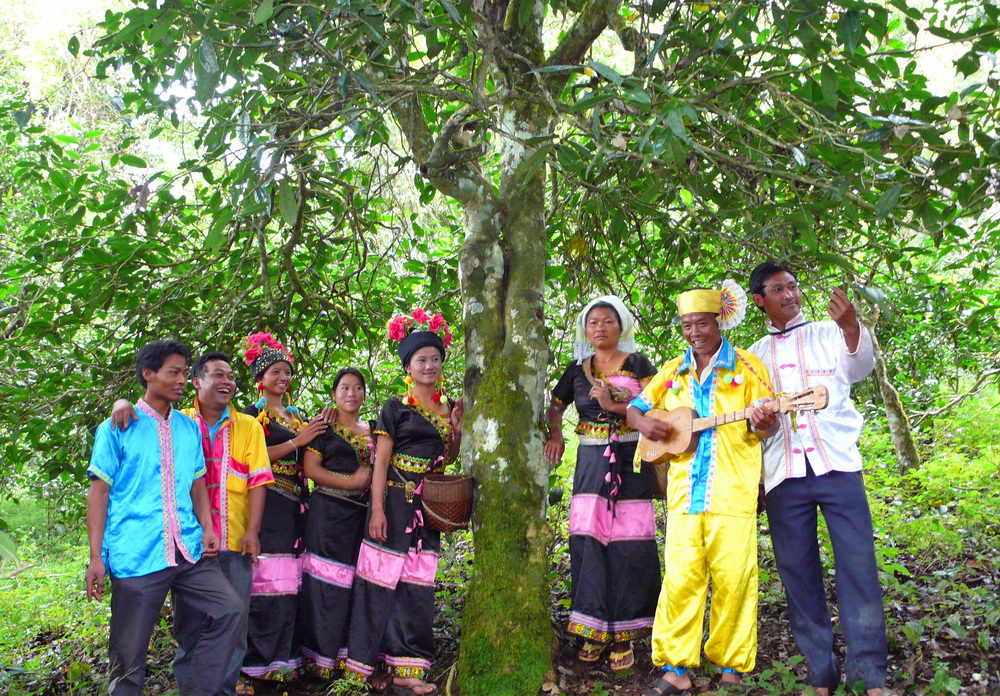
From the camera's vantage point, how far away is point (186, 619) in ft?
12.5

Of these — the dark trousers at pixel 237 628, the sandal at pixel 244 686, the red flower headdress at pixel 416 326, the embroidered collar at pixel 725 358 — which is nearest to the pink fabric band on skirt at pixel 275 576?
the dark trousers at pixel 237 628

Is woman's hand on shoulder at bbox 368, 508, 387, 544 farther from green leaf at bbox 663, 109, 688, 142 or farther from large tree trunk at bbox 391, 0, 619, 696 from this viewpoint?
green leaf at bbox 663, 109, 688, 142

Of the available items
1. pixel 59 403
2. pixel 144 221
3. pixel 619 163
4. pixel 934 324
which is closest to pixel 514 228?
A: pixel 619 163

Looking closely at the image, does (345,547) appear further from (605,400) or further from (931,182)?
(931,182)

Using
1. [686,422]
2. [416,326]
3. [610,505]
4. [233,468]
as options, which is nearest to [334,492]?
[233,468]

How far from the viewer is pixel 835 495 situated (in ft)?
11.4

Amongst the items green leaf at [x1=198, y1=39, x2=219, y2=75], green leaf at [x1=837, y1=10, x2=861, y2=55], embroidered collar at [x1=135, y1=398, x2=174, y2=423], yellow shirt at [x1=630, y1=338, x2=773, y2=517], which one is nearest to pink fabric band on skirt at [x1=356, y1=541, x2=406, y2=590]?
embroidered collar at [x1=135, y1=398, x2=174, y2=423]

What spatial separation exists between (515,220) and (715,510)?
204 cm

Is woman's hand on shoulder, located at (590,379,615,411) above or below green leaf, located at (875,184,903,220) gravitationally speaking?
below

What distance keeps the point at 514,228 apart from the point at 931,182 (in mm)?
2157

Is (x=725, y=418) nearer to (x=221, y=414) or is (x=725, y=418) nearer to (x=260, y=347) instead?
(x=221, y=414)

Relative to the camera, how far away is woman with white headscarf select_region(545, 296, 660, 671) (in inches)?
161

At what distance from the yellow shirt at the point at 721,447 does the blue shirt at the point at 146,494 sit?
91.3 inches

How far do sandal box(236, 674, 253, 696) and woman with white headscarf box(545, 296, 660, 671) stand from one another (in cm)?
172
